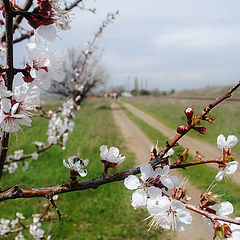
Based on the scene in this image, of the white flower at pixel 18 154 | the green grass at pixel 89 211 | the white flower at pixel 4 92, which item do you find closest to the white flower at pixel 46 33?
the white flower at pixel 4 92

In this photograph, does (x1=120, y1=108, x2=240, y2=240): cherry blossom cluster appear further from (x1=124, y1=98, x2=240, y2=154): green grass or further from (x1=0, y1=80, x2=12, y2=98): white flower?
(x1=0, y1=80, x2=12, y2=98): white flower

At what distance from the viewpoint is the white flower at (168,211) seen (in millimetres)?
654

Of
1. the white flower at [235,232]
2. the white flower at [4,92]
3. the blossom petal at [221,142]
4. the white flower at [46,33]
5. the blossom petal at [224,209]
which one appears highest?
the white flower at [46,33]

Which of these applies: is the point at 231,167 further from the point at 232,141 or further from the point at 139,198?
the point at 139,198

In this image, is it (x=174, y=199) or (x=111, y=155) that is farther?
(x=111, y=155)

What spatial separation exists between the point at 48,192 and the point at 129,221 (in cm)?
Result: 307

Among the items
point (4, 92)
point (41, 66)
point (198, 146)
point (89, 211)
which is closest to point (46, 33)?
point (41, 66)

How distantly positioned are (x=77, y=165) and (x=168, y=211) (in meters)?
0.36

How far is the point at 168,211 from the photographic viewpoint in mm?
669

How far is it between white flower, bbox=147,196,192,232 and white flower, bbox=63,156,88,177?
0.90 ft

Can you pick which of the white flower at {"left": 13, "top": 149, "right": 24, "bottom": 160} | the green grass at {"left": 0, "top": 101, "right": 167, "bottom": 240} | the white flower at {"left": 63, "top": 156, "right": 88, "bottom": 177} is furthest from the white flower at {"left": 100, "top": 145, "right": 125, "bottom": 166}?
the white flower at {"left": 13, "top": 149, "right": 24, "bottom": 160}

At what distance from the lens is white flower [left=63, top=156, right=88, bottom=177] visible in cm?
81

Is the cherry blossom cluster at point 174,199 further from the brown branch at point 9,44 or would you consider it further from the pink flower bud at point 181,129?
the brown branch at point 9,44

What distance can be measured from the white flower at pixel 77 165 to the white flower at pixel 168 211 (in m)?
0.28
